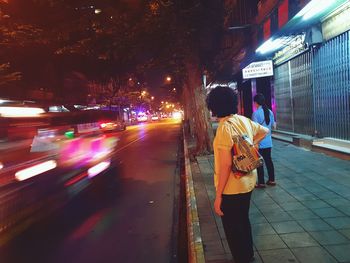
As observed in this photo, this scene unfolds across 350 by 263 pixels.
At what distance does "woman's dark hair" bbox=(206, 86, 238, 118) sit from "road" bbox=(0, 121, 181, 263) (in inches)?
95.1

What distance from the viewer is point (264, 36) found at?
13609 mm

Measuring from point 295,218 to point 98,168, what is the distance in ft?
28.8

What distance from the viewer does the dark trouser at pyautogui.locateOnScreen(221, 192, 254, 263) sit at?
3.51 m

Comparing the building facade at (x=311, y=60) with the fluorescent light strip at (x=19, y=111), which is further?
the building facade at (x=311, y=60)

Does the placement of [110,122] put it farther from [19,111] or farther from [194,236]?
[194,236]

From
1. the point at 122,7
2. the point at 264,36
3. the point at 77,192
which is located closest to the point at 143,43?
the point at 122,7

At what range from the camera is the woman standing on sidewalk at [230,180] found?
336cm

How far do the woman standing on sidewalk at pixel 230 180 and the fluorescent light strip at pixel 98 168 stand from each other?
834 centimetres

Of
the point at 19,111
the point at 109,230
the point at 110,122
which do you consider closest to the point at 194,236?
the point at 109,230

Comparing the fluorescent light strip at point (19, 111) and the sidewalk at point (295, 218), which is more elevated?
the fluorescent light strip at point (19, 111)

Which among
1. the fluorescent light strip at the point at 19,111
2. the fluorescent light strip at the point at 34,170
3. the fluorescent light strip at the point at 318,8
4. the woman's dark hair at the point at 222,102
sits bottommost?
the fluorescent light strip at the point at 34,170

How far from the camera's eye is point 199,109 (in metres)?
13.5

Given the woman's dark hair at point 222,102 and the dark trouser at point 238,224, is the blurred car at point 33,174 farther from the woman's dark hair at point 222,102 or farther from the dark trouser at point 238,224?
the woman's dark hair at point 222,102

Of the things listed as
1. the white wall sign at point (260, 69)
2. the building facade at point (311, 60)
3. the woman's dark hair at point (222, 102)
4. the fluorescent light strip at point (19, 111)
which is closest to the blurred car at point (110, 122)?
the white wall sign at point (260, 69)
